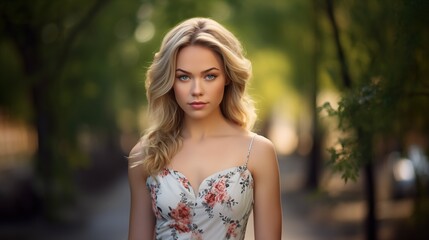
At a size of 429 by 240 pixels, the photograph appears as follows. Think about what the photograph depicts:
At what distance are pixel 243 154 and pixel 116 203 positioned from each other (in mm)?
16555

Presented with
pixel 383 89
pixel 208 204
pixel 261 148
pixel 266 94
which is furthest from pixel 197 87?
pixel 266 94

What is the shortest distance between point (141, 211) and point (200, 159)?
1.23 ft

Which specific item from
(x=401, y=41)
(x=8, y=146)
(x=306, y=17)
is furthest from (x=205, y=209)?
(x=8, y=146)

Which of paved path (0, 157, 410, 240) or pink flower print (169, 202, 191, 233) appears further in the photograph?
paved path (0, 157, 410, 240)

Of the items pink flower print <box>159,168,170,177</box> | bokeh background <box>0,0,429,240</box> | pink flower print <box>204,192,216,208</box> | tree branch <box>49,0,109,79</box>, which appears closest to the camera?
pink flower print <box>204,192,216,208</box>

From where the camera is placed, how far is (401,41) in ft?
16.9

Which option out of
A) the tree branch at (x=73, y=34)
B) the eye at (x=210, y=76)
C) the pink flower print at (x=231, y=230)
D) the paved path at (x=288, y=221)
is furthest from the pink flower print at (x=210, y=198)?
the tree branch at (x=73, y=34)

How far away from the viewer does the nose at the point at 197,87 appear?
3568mm

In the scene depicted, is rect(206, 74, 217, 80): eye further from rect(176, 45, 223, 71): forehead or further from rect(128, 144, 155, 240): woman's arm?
rect(128, 144, 155, 240): woman's arm

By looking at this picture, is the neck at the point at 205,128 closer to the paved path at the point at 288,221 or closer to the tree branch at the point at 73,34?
the paved path at the point at 288,221

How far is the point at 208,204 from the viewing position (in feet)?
11.6

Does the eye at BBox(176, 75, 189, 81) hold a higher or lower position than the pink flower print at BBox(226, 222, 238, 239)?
higher

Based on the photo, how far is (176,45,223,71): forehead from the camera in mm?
3572

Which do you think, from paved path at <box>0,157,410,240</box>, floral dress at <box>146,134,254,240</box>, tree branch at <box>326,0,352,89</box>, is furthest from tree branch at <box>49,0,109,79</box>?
floral dress at <box>146,134,254,240</box>
